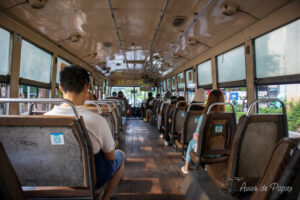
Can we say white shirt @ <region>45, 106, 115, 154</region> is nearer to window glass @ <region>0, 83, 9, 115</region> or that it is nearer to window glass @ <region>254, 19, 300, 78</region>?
window glass @ <region>0, 83, 9, 115</region>

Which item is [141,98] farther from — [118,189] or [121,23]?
[118,189]

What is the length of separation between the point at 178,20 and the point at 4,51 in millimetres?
3336

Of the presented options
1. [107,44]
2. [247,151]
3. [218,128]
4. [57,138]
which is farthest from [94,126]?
[107,44]

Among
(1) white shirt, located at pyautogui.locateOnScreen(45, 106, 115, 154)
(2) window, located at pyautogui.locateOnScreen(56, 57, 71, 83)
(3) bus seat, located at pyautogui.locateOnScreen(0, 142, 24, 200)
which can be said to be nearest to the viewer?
(3) bus seat, located at pyautogui.locateOnScreen(0, 142, 24, 200)

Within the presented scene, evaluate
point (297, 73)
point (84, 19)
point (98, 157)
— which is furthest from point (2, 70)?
point (297, 73)

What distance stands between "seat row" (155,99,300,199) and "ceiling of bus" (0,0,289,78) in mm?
2066

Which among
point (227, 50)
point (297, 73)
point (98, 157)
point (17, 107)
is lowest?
point (98, 157)

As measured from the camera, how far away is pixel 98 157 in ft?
4.67

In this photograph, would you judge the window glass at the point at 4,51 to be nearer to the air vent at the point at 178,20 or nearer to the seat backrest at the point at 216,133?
the air vent at the point at 178,20

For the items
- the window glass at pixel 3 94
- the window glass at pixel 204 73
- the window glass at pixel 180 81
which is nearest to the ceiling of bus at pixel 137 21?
the window glass at pixel 204 73

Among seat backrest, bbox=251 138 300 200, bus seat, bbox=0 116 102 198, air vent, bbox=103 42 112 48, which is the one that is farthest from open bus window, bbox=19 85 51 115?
seat backrest, bbox=251 138 300 200

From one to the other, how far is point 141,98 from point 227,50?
9676 mm

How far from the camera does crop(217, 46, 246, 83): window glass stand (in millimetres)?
4004

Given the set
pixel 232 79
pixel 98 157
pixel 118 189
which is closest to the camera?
pixel 98 157
